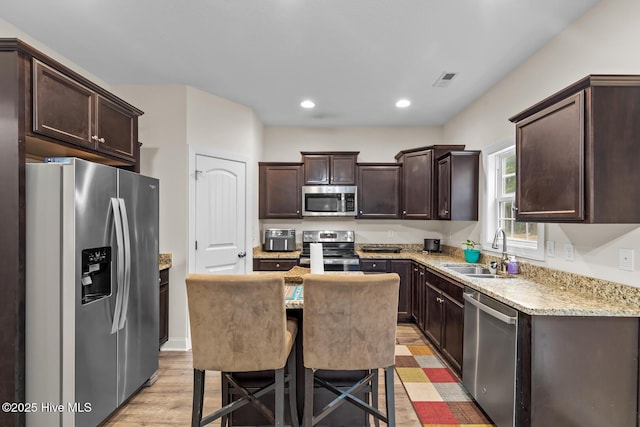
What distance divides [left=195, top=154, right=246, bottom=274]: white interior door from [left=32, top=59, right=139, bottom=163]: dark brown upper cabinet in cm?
98

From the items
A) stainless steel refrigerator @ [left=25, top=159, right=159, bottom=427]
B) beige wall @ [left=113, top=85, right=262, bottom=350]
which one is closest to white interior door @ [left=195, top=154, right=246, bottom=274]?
beige wall @ [left=113, top=85, right=262, bottom=350]

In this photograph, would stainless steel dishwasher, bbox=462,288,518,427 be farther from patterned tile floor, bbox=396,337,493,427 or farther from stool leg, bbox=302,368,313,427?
stool leg, bbox=302,368,313,427

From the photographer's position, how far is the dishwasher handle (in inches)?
72.2

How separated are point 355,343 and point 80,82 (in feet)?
8.01

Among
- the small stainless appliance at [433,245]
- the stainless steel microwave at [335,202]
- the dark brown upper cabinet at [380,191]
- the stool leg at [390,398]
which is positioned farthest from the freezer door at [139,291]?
the small stainless appliance at [433,245]

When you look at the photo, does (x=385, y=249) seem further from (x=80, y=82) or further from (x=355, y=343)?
(x=80, y=82)

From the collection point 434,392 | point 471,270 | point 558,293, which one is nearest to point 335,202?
point 471,270

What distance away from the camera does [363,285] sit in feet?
5.07

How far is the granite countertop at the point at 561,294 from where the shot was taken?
169 cm

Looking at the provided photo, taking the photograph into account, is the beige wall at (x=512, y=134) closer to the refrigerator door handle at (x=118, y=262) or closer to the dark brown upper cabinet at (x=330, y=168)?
the dark brown upper cabinet at (x=330, y=168)

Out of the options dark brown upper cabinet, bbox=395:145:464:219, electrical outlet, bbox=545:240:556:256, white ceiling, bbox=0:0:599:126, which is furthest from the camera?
dark brown upper cabinet, bbox=395:145:464:219

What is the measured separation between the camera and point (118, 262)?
2150 mm

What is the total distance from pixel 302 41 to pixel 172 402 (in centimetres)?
307

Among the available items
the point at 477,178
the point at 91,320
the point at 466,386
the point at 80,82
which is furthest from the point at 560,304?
the point at 80,82
